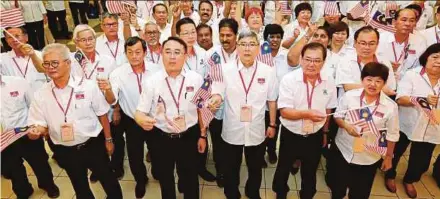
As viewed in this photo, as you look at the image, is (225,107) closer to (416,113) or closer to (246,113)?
(246,113)

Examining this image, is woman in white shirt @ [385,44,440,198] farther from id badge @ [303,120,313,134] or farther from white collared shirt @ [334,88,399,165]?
id badge @ [303,120,313,134]

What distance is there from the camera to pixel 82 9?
8328 millimetres

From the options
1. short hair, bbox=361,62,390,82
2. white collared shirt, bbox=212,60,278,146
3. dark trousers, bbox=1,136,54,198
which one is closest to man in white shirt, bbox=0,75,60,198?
dark trousers, bbox=1,136,54,198

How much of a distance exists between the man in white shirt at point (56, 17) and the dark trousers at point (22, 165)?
16.3ft

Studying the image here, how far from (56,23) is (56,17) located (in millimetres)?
166

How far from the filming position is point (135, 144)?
10.4 feet

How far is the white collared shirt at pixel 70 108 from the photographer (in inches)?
99.0

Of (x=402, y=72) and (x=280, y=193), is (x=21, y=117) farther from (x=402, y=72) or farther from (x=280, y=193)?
(x=402, y=72)

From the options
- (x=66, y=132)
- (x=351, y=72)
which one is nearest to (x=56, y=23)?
(x=66, y=132)

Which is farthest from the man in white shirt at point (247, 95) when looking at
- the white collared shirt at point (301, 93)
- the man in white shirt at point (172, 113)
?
the man in white shirt at point (172, 113)

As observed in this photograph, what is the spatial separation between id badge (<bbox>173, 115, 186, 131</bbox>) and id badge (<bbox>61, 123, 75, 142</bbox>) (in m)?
0.78

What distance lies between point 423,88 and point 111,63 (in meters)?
2.80

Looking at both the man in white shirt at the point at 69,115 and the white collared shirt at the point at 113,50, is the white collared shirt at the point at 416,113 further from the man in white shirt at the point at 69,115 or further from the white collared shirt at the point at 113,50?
the white collared shirt at the point at 113,50

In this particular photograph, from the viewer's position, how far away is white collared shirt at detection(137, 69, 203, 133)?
2.60 metres
